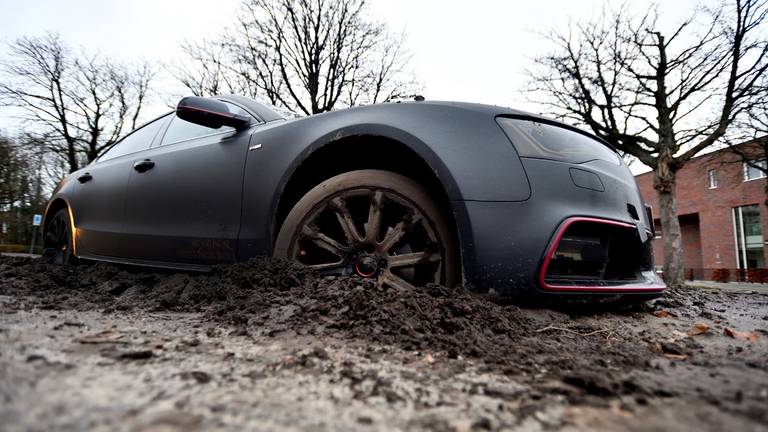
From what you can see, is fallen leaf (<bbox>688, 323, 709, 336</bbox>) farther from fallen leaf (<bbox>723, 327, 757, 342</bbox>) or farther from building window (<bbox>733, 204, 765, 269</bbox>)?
building window (<bbox>733, 204, 765, 269</bbox>)

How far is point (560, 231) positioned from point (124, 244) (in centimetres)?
327

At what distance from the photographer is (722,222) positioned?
25.2 metres

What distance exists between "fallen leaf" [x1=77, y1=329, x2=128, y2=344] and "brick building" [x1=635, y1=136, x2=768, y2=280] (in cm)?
2750

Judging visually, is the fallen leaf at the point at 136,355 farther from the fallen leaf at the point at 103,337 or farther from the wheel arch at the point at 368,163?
the wheel arch at the point at 368,163

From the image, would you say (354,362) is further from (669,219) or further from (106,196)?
(669,219)

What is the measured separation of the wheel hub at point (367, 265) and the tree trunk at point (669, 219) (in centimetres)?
1262

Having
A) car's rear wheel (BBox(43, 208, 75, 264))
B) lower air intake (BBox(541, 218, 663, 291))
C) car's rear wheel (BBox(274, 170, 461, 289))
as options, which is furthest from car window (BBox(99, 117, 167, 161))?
lower air intake (BBox(541, 218, 663, 291))

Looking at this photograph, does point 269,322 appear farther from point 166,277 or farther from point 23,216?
point 23,216

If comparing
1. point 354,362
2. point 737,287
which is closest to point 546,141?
point 354,362

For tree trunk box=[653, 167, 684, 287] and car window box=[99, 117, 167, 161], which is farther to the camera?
tree trunk box=[653, 167, 684, 287]

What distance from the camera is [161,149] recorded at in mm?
3424

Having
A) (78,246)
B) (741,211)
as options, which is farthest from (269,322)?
(741,211)

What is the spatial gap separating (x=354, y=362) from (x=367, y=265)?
0.86m

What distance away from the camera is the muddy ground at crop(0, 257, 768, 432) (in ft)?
3.21
